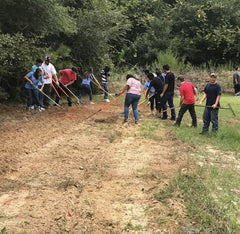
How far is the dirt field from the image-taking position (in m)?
3.57

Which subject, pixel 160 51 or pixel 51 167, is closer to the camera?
pixel 51 167

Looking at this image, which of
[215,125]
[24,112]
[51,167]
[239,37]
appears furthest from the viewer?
[239,37]

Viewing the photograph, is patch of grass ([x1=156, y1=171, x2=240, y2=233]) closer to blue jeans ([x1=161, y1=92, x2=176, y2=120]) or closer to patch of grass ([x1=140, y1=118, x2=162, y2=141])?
patch of grass ([x1=140, y1=118, x2=162, y2=141])

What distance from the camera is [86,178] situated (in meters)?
4.91

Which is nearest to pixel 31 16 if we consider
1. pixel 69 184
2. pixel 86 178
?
pixel 86 178

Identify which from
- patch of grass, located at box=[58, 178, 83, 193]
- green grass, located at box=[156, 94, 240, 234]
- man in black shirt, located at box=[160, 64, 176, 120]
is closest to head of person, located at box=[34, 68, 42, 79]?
man in black shirt, located at box=[160, 64, 176, 120]

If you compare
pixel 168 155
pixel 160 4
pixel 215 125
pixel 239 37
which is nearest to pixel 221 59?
pixel 239 37

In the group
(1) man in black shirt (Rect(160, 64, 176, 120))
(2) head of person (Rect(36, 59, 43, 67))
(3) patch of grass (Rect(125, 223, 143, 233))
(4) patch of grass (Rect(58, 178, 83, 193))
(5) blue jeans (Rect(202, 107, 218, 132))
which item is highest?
(2) head of person (Rect(36, 59, 43, 67))

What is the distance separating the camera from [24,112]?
10484 mm

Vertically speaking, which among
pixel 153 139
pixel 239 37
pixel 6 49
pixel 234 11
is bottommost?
pixel 153 139

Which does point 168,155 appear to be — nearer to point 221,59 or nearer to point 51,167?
point 51,167

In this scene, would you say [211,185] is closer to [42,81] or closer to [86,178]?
[86,178]

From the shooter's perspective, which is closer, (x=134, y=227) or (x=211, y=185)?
(x=134, y=227)

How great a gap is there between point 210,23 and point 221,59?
2.93m
